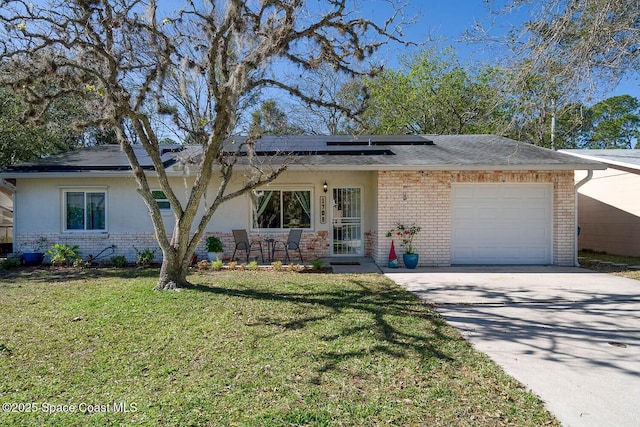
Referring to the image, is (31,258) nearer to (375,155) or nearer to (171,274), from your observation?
(171,274)

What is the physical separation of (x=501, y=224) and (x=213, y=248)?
7890 mm

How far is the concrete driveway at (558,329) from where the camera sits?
10.4 ft

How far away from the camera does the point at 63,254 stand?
9898 millimetres

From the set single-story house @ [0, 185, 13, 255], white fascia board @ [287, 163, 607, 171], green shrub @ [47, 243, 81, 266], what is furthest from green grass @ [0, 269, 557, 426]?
single-story house @ [0, 185, 13, 255]

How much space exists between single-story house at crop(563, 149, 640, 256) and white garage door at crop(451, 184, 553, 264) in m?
3.25

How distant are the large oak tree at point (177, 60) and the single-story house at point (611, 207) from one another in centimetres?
988

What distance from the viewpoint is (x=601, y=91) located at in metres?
5.74

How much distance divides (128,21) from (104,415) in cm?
643

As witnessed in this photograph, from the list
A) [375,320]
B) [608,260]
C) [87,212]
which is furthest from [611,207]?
[87,212]

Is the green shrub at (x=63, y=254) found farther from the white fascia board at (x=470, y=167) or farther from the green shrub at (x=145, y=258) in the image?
the white fascia board at (x=470, y=167)

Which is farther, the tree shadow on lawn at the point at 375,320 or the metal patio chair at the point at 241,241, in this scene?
the metal patio chair at the point at 241,241

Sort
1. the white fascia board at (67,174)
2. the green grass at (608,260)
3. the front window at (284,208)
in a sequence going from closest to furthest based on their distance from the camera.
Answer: the green grass at (608,260), the white fascia board at (67,174), the front window at (284,208)

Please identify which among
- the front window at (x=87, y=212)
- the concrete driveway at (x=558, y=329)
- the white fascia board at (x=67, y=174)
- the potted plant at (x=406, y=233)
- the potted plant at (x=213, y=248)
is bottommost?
the concrete driveway at (x=558, y=329)

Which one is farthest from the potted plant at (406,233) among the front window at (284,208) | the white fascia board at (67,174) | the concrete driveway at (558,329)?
the white fascia board at (67,174)
